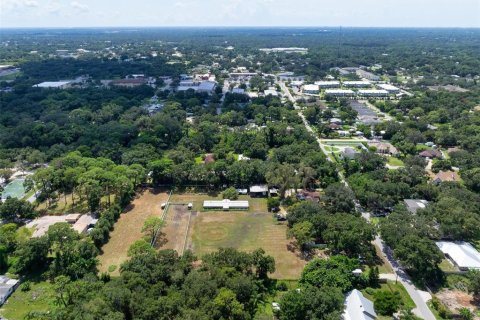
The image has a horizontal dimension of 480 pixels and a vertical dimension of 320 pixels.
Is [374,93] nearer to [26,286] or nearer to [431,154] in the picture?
[431,154]

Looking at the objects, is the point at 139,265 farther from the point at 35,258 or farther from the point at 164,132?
the point at 164,132

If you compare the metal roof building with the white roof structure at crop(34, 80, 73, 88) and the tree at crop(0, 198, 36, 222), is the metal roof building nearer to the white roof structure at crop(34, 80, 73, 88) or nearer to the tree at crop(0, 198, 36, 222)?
the tree at crop(0, 198, 36, 222)

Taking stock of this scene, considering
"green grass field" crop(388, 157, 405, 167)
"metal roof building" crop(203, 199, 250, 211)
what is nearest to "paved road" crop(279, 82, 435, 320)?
"metal roof building" crop(203, 199, 250, 211)

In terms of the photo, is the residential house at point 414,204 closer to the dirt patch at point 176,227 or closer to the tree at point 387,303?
the tree at point 387,303

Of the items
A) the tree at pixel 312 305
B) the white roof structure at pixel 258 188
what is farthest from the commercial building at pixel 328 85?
the tree at pixel 312 305

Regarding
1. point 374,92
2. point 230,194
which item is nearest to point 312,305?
point 230,194

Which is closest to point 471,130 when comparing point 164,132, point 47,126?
point 164,132
